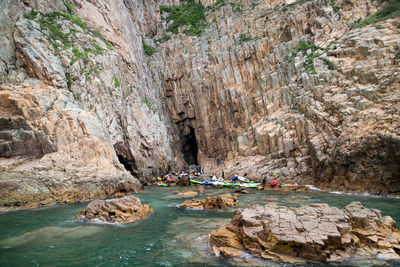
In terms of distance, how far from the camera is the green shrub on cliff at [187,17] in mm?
41722

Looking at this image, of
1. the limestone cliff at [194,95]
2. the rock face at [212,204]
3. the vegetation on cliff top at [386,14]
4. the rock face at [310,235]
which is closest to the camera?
the rock face at [310,235]

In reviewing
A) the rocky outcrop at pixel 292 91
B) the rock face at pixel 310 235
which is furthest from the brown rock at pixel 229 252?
the rocky outcrop at pixel 292 91

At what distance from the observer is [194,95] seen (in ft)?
128

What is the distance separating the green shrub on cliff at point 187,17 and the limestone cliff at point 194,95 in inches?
17.0

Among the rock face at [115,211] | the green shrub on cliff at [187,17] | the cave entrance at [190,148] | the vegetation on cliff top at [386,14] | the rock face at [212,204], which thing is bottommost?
the rock face at [212,204]

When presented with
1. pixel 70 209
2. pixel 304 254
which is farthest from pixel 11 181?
pixel 304 254

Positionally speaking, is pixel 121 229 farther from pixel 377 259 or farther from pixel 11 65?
pixel 11 65

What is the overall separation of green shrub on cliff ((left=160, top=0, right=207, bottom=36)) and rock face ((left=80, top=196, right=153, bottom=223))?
34370 mm

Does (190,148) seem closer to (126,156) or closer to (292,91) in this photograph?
(126,156)

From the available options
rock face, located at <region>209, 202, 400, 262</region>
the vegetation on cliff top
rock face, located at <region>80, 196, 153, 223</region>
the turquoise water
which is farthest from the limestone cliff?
rock face, located at <region>209, 202, 400, 262</region>

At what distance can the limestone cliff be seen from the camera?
18016mm

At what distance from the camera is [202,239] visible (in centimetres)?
943

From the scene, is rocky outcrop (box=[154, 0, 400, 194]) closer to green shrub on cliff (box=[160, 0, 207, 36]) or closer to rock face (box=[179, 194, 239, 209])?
green shrub on cliff (box=[160, 0, 207, 36])

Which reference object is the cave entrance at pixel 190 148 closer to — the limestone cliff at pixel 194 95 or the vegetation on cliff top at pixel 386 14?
the limestone cliff at pixel 194 95
